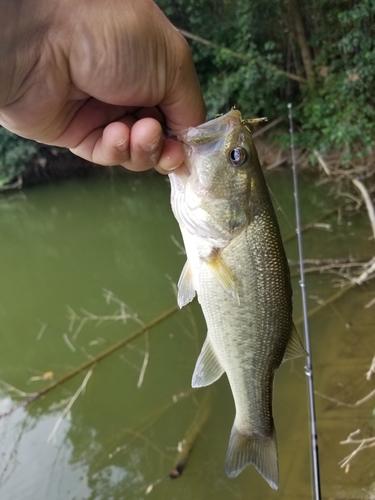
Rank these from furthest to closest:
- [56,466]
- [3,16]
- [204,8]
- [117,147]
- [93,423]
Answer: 1. [204,8]
2. [93,423]
3. [56,466]
4. [117,147]
5. [3,16]

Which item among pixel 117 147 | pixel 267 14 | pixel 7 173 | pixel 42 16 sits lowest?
pixel 7 173

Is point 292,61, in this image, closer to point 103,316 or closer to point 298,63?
point 298,63

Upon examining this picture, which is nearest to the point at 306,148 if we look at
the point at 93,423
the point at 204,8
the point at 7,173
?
the point at 204,8

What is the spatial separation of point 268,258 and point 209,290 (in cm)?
23

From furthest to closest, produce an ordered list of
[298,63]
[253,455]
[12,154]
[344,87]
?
[12,154] → [298,63] → [344,87] → [253,455]

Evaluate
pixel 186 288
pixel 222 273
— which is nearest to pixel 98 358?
pixel 186 288

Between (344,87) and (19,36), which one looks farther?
(344,87)

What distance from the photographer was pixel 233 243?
147cm

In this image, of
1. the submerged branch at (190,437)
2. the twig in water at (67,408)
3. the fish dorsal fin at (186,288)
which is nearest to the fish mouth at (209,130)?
the fish dorsal fin at (186,288)

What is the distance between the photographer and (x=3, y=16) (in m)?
1.07

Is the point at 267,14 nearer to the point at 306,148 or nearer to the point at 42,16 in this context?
the point at 306,148

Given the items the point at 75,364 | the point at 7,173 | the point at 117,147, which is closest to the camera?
the point at 117,147

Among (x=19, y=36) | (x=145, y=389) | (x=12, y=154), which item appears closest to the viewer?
(x=19, y=36)

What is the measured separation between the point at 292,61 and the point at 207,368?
9048 millimetres
